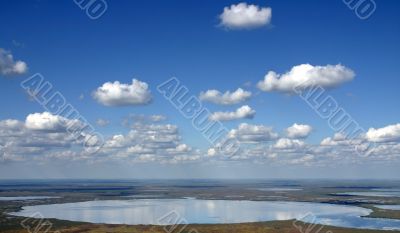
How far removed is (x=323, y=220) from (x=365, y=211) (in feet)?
100

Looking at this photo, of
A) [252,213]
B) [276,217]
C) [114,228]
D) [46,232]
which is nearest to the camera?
[46,232]

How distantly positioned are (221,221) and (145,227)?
65.5 feet

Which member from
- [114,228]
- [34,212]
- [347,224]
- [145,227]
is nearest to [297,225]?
[347,224]

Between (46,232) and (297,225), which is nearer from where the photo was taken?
(46,232)

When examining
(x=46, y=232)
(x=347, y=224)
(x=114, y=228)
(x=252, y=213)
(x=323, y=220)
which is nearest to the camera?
(x=46, y=232)

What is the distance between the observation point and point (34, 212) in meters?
132

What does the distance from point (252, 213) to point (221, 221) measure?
2169 centimetres

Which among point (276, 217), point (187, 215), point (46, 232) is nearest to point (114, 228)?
point (46, 232)

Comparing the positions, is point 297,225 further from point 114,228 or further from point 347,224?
point 114,228

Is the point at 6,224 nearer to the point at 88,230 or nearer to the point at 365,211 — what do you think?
the point at 88,230

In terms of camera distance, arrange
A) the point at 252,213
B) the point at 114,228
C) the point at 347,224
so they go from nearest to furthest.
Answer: the point at 114,228 < the point at 347,224 < the point at 252,213

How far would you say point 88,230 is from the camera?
93.0 meters

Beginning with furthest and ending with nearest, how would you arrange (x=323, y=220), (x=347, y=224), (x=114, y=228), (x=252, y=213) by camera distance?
1. (x=252, y=213)
2. (x=323, y=220)
3. (x=347, y=224)
4. (x=114, y=228)

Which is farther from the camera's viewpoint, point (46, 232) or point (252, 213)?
point (252, 213)
